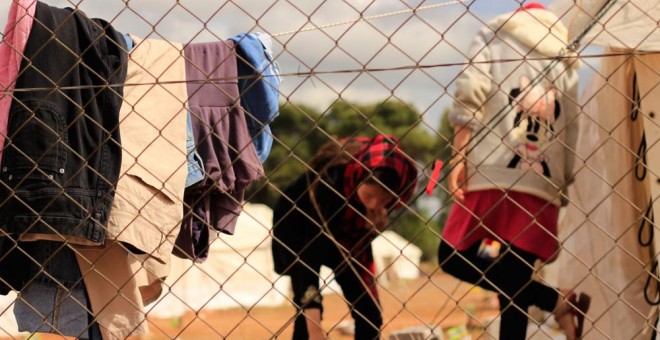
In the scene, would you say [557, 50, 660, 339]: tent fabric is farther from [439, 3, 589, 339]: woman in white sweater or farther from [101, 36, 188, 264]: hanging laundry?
[101, 36, 188, 264]: hanging laundry

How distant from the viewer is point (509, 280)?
14.4 feet

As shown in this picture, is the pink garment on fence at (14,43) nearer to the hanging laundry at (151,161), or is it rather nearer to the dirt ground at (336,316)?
the hanging laundry at (151,161)

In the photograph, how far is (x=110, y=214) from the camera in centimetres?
302

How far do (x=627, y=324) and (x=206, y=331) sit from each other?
282 inches

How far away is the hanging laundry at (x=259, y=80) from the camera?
10.9 feet

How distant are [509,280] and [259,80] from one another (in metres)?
1.64

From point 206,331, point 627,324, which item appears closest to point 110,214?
point 627,324

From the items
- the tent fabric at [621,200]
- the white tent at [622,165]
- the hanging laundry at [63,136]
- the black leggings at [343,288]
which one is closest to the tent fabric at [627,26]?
the white tent at [622,165]

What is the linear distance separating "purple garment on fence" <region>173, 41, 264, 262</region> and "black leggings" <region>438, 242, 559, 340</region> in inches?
47.1

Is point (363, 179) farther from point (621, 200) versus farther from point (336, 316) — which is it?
point (336, 316)

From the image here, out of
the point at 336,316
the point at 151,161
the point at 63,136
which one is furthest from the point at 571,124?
the point at 336,316

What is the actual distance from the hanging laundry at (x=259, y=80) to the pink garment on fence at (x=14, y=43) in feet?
2.09

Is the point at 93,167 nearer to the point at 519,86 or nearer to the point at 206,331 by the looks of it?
the point at 519,86

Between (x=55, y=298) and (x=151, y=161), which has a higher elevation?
(x=151, y=161)
